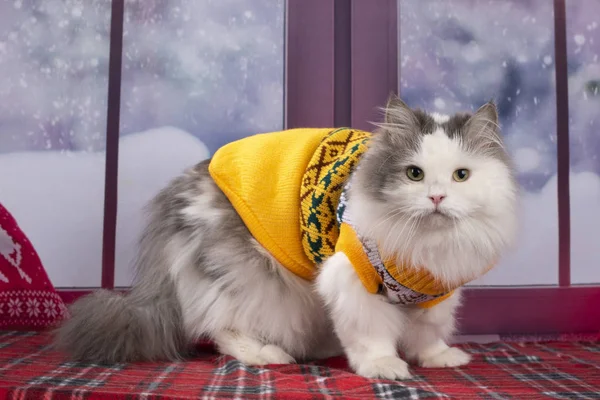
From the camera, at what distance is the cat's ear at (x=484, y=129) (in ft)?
4.64

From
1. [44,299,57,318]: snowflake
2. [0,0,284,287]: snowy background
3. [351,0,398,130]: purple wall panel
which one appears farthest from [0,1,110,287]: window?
[351,0,398,130]: purple wall panel

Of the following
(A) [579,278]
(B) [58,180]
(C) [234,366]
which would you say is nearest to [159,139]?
(B) [58,180]

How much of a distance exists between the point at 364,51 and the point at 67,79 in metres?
1.05

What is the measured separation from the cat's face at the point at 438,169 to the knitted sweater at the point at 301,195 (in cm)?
15

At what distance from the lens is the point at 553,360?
1726mm

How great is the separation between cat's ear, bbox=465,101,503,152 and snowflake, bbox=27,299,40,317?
145 cm

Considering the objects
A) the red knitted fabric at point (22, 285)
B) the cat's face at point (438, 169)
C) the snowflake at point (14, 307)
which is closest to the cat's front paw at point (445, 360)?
the cat's face at point (438, 169)

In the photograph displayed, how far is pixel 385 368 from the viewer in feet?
4.76

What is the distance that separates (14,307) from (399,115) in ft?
4.59

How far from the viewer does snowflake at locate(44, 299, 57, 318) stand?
78.7 inches

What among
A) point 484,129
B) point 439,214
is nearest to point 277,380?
point 439,214

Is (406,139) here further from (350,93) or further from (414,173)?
(350,93)

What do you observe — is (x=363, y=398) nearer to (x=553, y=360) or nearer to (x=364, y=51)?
(x=553, y=360)

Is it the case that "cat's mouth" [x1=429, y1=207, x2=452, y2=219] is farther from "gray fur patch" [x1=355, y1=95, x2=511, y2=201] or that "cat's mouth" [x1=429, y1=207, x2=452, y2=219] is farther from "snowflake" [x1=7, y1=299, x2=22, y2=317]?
"snowflake" [x1=7, y1=299, x2=22, y2=317]
